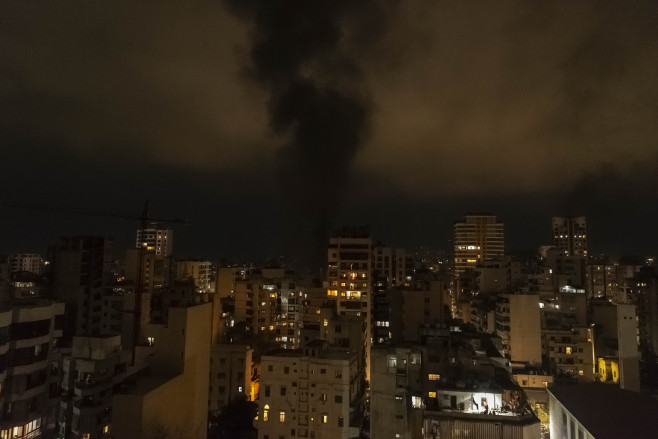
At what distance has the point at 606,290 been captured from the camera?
61500mm

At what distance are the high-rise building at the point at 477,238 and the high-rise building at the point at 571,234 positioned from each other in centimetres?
1356

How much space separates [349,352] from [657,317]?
3601 cm

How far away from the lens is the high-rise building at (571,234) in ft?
251

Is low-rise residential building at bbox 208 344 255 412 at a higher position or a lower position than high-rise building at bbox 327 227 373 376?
lower

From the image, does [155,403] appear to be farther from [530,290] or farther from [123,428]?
[530,290]

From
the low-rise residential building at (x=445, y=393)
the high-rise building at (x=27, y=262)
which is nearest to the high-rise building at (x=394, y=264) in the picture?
the low-rise residential building at (x=445, y=393)

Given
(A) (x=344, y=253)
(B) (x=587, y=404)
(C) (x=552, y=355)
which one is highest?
(A) (x=344, y=253)

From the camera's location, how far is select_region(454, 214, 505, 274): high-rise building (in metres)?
90.2

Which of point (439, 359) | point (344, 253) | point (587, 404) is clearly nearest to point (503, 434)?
point (587, 404)

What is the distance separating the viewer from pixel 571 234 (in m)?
76.9

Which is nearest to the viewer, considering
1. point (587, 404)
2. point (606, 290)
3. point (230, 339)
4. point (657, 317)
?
point (587, 404)

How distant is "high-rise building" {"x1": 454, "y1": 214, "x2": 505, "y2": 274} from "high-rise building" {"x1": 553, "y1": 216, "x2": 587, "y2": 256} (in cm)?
1356

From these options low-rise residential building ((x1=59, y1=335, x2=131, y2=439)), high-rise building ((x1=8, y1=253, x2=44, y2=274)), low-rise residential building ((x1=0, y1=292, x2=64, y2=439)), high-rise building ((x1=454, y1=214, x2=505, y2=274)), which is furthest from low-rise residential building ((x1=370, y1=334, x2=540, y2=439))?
high-rise building ((x1=8, y1=253, x2=44, y2=274))

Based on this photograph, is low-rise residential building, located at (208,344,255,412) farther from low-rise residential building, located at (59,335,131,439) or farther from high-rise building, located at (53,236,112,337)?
high-rise building, located at (53,236,112,337)
